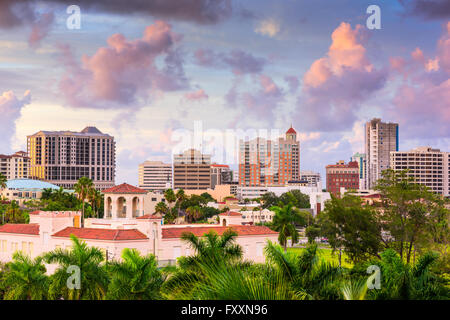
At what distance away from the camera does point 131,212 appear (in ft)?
148

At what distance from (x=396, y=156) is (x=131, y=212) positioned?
13509 centimetres

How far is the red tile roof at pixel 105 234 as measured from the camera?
127ft

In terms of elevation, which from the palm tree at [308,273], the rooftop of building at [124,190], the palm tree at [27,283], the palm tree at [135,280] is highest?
the rooftop of building at [124,190]

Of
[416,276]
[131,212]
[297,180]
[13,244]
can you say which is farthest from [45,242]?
[297,180]

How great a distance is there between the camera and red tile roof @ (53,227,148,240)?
127ft

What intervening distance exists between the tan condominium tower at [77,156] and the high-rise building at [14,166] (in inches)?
1111

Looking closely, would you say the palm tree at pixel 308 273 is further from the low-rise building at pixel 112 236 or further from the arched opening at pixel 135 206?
the arched opening at pixel 135 206

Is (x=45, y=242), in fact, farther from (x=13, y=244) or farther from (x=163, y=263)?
(x=163, y=263)

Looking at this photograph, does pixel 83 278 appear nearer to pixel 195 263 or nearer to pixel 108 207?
pixel 195 263

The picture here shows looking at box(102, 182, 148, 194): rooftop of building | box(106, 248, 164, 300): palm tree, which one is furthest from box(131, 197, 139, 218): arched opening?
box(106, 248, 164, 300): palm tree

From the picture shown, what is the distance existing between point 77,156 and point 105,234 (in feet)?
299

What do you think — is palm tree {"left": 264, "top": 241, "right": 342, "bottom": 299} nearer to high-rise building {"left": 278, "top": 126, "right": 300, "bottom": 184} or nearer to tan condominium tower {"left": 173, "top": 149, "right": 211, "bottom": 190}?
tan condominium tower {"left": 173, "top": 149, "right": 211, "bottom": 190}

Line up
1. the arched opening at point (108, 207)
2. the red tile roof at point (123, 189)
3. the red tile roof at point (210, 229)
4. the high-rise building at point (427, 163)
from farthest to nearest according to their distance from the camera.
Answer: the high-rise building at point (427, 163) → the arched opening at point (108, 207) → the red tile roof at point (123, 189) → the red tile roof at point (210, 229)

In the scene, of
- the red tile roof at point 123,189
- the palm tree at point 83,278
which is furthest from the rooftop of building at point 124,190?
the palm tree at point 83,278
